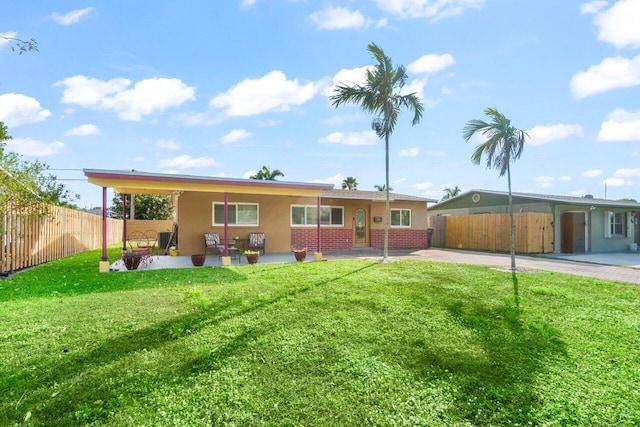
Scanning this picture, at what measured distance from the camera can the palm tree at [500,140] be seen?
9695 mm

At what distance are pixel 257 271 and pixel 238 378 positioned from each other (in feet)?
18.8

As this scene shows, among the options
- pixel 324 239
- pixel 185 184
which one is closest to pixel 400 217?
pixel 324 239

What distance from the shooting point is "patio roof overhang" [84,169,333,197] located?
8898mm

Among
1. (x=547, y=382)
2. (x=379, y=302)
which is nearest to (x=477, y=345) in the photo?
(x=547, y=382)

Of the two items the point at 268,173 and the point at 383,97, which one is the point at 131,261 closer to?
the point at 383,97

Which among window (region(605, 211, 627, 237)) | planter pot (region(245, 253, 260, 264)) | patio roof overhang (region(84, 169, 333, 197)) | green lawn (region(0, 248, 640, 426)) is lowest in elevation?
green lawn (region(0, 248, 640, 426))

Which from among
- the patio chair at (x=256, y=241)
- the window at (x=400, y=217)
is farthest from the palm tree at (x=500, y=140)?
the patio chair at (x=256, y=241)

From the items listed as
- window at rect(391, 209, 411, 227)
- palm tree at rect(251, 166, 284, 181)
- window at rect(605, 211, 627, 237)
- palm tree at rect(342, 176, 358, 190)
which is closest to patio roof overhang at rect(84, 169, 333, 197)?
window at rect(391, 209, 411, 227)

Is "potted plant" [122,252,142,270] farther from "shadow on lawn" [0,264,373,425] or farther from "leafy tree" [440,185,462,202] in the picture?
"leafy tree" [440,185,462,202]

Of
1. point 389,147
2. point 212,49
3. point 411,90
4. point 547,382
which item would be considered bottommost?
point 547,382

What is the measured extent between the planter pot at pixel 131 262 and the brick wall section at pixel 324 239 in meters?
6.88

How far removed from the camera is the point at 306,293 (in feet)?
20.1

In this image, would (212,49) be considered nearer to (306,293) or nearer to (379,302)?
(306,293)

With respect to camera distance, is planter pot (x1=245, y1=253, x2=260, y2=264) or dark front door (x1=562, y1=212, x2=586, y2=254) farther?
dark front door (x1=562, y1=212, x2=586, y2=254)
